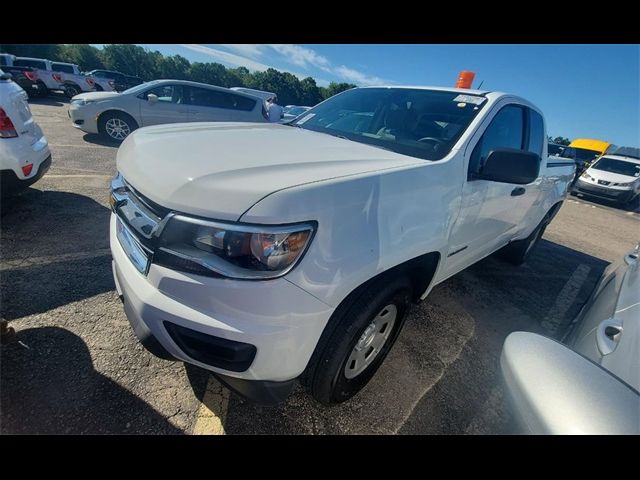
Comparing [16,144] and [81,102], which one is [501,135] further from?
[81,102]

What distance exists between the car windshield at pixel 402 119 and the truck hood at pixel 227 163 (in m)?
0.25

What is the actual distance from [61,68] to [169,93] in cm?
1720

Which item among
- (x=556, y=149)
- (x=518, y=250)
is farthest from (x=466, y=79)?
(x=556, y=149)

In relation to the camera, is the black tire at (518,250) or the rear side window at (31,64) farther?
the rear side window at (31,64)

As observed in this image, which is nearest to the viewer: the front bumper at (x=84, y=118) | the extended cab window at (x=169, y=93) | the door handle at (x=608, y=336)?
the door handle at (x=608, y=336)

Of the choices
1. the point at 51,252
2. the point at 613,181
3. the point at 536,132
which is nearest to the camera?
the point at 51,252

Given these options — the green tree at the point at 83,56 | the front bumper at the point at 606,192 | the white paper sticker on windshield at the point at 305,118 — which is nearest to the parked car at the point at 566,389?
the white paper sticker on windshield at the point at 305,118

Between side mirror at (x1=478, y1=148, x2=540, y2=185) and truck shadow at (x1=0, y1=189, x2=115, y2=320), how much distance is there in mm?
2975

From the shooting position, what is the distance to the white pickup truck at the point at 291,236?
1231 mm

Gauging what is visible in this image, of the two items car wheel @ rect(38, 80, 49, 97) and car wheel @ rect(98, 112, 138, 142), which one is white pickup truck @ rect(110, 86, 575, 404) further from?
car wheel @ rect(38, 80, 49, 97)

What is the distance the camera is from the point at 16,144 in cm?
331

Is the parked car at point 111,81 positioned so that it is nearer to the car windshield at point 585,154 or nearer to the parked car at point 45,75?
the parked car at point 45,75
